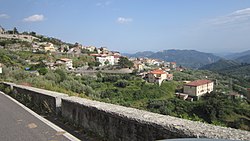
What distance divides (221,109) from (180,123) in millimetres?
31729

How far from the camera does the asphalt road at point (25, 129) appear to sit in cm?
519

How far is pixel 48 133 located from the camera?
18.0 feet

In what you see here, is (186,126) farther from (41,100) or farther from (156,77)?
(156,77)

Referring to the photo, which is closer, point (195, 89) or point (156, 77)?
point (195, 89)

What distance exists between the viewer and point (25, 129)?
593 centimetres

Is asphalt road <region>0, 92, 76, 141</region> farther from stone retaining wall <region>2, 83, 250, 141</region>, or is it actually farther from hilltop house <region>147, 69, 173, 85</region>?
hilltop house <region>147, 69, 173, 85</region>

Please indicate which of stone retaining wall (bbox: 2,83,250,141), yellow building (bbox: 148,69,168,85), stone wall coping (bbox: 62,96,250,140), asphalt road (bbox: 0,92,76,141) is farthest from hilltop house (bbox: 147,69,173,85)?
stone wall coping (bbox: 62,96,250,140)

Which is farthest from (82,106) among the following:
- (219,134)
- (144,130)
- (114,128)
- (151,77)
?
(151,77)

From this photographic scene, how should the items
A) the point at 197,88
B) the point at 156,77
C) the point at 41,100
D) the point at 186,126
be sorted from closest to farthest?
the point at 186,126, the point at 41,100, the point at 197,88, the point at 156,77

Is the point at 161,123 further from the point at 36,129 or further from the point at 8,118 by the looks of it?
the point at 8,118

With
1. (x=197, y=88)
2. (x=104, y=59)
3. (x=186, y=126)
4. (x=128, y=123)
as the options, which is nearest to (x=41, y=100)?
(x=128, y=123)

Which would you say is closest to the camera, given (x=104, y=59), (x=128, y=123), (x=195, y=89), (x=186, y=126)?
(x=186, y=126)

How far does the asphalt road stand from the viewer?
5.19 meters

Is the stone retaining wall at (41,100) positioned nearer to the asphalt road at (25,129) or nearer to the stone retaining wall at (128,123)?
the stone retaining wall at (128,123)
